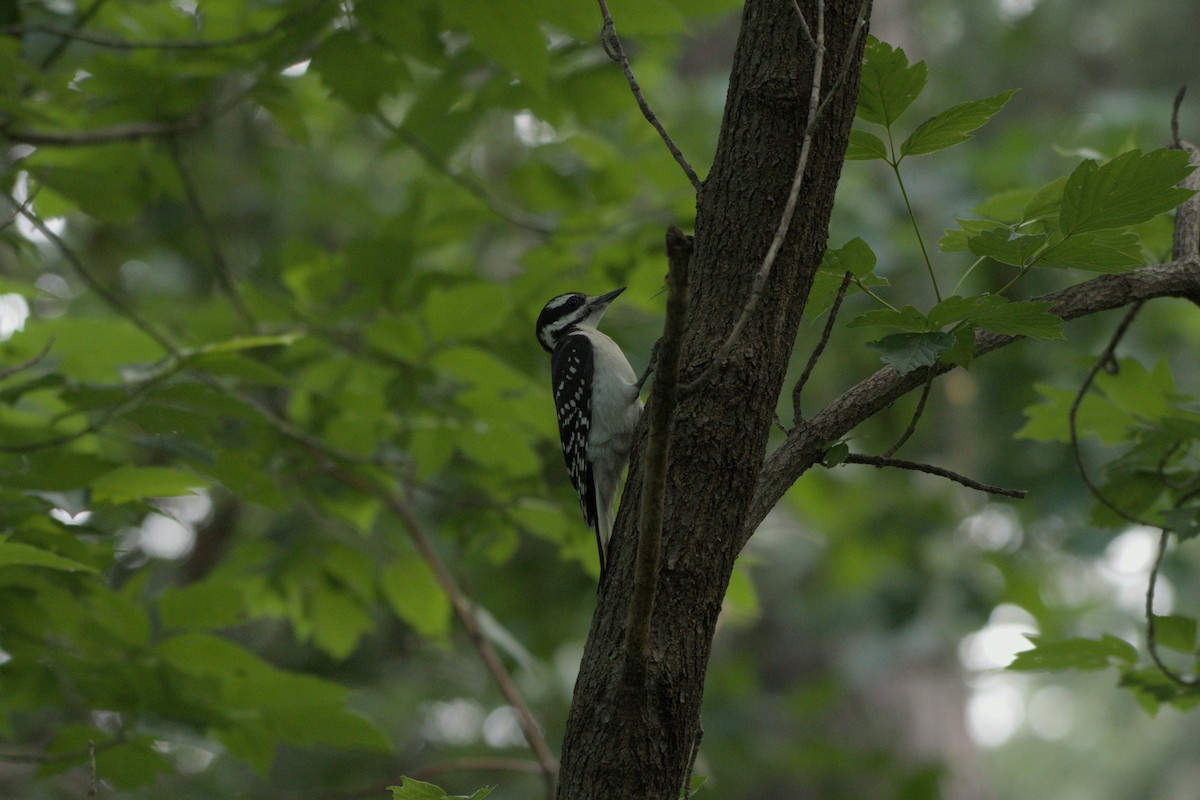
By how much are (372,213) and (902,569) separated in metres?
4.42

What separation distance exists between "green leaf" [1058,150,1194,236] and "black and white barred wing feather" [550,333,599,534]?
7.43ft

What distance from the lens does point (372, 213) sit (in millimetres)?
5672

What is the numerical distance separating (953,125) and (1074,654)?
56.9 inches

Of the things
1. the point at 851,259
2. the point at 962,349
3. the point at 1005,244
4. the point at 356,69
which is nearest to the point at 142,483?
the point at 356,69

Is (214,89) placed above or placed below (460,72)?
above

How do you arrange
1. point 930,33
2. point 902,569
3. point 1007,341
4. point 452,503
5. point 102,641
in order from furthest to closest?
1. point 930,33
2. point 902,569
3. point 452,503
4. point 102,641
5. point 1007,341

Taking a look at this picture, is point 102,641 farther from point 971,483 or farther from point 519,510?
point 971,483

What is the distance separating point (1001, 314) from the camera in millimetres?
1732

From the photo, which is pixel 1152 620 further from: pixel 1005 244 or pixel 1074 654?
pixel 1005 244

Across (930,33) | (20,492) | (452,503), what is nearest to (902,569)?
(452,503)

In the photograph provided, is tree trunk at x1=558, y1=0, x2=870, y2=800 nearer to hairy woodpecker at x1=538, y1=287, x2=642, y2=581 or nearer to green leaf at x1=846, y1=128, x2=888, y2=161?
green leaf at x1=846, y1=128, x2=888, y2=161

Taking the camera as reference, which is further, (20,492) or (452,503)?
(452,503)

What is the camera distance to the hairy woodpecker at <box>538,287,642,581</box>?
3.98m

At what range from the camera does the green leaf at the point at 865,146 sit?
1884 mm
